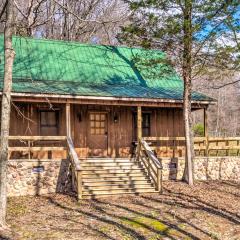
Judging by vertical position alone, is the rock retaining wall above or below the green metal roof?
below

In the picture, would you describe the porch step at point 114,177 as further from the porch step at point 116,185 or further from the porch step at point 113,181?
the porch step at point 116,185

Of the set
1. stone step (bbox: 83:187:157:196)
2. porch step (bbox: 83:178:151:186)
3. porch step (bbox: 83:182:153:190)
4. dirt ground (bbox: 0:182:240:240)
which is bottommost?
dirt ground (bbox: 0:182:240:240)

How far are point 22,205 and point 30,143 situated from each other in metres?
4.47

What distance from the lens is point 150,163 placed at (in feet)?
50.9

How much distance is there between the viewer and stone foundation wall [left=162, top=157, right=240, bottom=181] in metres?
17.0

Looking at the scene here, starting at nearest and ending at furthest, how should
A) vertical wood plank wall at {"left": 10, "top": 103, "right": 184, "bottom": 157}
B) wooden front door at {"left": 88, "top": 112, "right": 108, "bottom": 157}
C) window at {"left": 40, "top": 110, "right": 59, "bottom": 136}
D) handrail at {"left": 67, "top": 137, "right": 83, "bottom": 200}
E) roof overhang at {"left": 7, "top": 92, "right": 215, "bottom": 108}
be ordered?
handrail at {"left": 67, "top": 137, "right": 83, "bottom": 200}
roof overhang at {"left": 7, "top": 92, "right": 215, "bottom": 108}
vertical wood plank wall at {"left": 10, "top": 103, "right": 184, "bottom": 157}
window at {"left": 40, "top": 110, "right": 59, "bottom": 136}
wooden front door at {"left": 88, "top": 112, "right": 108, "bottom": 157}

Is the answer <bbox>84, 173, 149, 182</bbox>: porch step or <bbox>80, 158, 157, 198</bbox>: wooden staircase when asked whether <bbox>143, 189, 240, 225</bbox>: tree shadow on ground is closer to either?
<bbox>80, 158, 157, 198</bbox>: wooden staircase

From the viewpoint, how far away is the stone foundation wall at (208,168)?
17.0 m

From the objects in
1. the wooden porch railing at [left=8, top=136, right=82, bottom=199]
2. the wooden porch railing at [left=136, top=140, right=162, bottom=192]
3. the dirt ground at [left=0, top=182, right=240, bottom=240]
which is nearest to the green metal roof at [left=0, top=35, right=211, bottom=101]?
the wooden porch railing at [left=8, top=136, right=82, bottom=199]

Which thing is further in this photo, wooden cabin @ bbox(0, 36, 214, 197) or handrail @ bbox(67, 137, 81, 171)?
wooden cabin @ bbox(0, 36, 214, 197)

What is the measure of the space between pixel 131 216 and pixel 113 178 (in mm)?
3771

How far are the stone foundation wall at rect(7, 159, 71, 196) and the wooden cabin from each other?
51.9 inches

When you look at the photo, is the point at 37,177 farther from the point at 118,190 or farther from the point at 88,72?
the point at 88,72

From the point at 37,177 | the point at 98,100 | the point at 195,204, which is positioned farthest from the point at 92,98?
the point at 195,204
